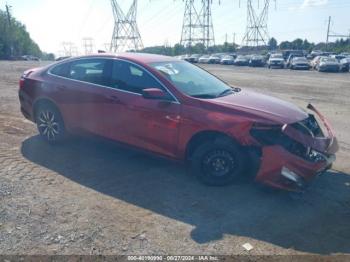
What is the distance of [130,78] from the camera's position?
496 cm

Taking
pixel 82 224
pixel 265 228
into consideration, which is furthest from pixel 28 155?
pixel 265 228

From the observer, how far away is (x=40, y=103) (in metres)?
5.93

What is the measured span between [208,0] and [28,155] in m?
65.8

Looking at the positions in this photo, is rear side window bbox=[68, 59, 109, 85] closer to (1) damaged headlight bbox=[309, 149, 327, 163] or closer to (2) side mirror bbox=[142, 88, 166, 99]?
(2) side mirror bbox=[142, 88, 166, 99]

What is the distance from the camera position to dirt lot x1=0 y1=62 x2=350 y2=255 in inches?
127

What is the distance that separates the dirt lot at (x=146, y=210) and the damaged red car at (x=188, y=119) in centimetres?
35

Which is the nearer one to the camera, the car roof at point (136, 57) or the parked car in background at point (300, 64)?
the car roof at point (136, 57)

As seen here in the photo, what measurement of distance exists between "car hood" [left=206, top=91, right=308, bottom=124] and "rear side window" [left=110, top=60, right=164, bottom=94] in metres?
0.96

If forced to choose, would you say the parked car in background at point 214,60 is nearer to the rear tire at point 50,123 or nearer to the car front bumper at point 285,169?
the rear tire at point 50,123

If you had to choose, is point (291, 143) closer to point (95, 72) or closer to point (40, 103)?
point (95, 72)

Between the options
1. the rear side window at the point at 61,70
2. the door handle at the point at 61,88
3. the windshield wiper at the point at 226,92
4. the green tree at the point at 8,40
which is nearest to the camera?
the windshield wiper at the point at 226,92

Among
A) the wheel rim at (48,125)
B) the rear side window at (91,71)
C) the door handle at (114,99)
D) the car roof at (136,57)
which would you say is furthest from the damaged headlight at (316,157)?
the wheel rim at (48,125)

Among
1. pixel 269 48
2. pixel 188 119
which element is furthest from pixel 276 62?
pixel 269 48

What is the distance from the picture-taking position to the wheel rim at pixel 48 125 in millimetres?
5766
